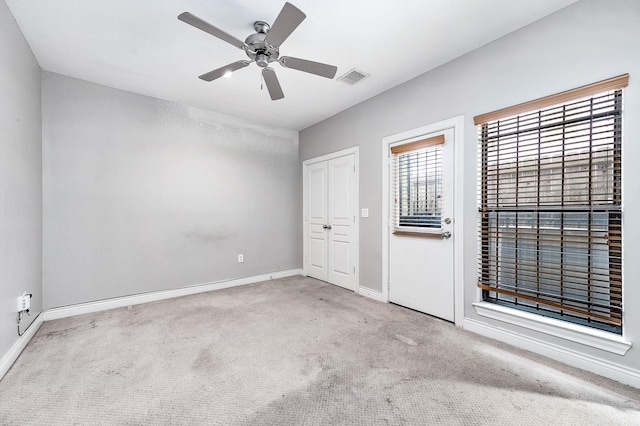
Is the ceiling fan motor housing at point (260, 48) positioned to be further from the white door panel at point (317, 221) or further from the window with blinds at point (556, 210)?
the white door panel at point (317, 221)

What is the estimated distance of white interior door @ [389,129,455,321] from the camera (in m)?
2.84

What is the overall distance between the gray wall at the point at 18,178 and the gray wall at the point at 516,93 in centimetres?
338

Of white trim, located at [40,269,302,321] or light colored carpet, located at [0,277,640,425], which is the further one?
white trim, located at [40,269,302,321]

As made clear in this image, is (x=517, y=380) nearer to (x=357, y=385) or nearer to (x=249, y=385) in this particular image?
(x=357, y=385)

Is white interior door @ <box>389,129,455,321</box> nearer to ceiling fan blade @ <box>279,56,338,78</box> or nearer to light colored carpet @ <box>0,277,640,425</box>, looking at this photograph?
light colored carpet @ <box>0,277,640,425</box>

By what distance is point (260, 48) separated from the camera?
210 centimetres

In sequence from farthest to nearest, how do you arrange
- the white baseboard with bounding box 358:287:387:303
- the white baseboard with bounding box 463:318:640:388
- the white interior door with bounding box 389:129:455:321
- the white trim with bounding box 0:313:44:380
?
the white baseboard with bounding box 358:287:387:303 < the white interior door with bounding box 389:129:455:321 < the white trim with bounding box 0:313:44:380 < the white baseboard with bounding box 463:318:640:388

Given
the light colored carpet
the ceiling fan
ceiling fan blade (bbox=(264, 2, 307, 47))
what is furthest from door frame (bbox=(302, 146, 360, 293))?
ceiling fan blade (bbox=(264, 2, 307, 47))

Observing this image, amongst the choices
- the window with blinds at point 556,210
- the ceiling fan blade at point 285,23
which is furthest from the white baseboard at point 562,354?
the ceiling fan blade at point 285,23

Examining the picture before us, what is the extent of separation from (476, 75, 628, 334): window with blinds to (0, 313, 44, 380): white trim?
3763mm

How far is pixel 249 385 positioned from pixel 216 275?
2530 millimetres

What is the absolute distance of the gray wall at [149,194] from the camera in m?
3.03

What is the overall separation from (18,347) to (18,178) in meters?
1.35

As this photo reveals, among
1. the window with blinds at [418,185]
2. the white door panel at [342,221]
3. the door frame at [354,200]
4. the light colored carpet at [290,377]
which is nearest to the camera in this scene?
the light colored carpet at [290,377]
